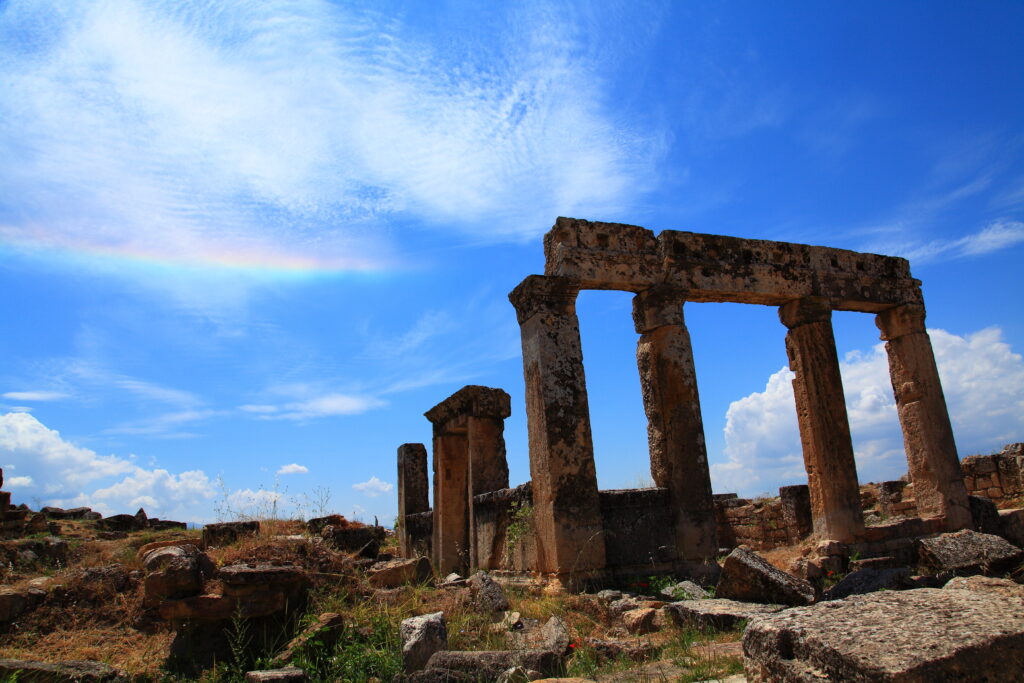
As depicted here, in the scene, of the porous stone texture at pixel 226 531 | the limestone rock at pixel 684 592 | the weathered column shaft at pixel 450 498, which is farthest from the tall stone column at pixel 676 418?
the porous stone texture at pixel 226 531

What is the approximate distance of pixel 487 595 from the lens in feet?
20.7

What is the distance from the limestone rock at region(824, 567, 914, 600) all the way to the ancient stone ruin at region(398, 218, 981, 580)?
1847mm

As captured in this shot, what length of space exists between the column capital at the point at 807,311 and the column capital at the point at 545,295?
144 inches

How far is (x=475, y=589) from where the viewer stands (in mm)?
6535

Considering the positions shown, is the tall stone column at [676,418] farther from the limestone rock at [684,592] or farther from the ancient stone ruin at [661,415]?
the limestone rock at [684,592]

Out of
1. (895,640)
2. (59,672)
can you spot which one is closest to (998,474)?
(895,640)

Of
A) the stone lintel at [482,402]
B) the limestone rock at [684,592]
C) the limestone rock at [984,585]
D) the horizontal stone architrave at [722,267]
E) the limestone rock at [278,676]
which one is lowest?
the limestone rock at [278,676]

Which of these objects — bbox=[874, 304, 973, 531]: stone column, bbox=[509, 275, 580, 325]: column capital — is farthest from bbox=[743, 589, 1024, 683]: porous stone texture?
bbox=[874, 304, 973, 531]: stone column

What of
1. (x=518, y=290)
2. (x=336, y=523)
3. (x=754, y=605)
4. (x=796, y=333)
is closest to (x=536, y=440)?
(x=518, y=290)

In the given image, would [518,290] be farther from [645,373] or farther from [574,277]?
[645,373]

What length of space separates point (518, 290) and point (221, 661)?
16.0 feet

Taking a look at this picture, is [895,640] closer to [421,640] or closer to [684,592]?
[421,640]

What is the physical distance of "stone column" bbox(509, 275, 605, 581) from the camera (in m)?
7.38

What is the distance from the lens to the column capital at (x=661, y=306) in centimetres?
877
